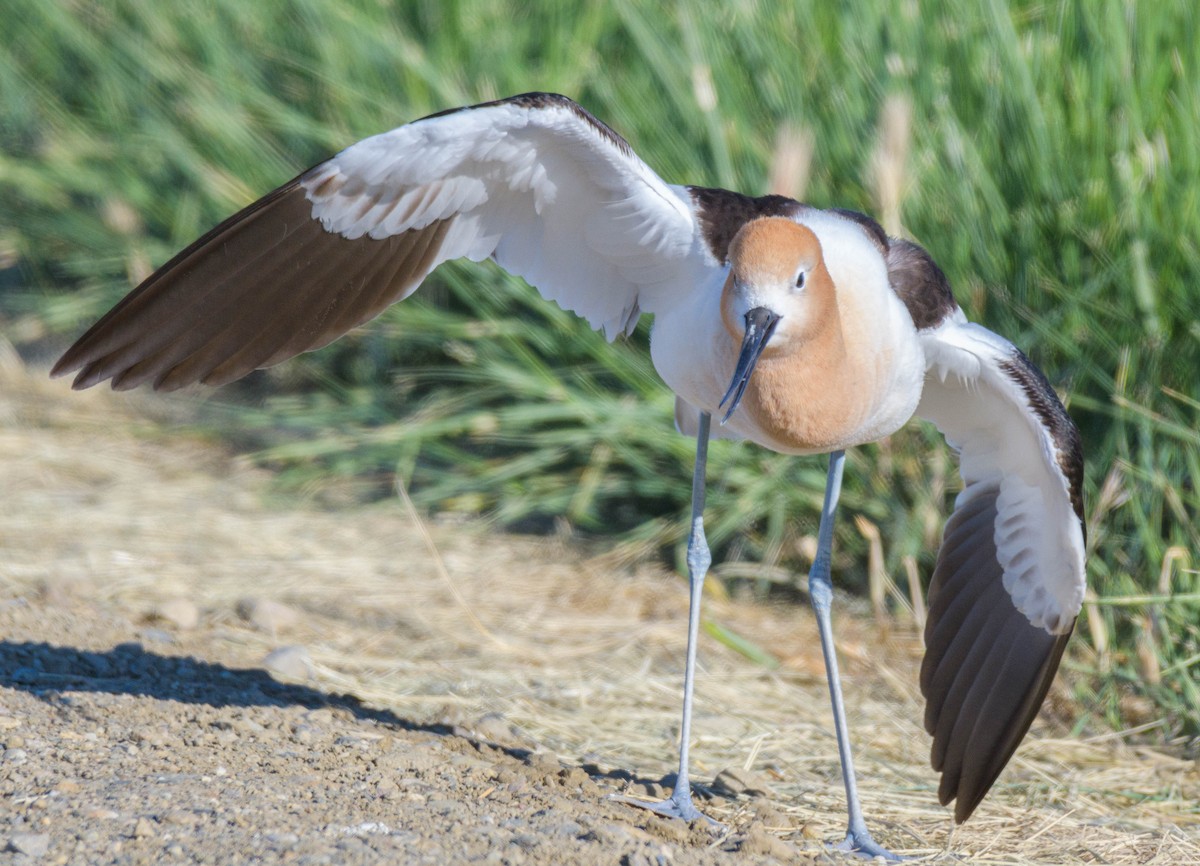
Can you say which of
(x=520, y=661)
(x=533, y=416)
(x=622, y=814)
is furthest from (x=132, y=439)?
(x=622, y=814)

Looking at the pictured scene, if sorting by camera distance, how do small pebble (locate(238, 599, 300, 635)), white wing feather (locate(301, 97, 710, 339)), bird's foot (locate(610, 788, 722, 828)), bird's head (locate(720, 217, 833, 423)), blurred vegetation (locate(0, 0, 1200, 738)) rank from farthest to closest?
1. small pebble (locate(238, 599, 300, 635))
2. blurred vegetation (locate(0, 0, 1200, 738))
3. bird's foot (locate(610, 788, 722, 828))
4. white wing feather (locate(301, 97, 710, 339))
5. bird's head (locate(720, 217, 833, 423))

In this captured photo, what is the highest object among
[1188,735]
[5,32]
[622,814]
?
[5,32]

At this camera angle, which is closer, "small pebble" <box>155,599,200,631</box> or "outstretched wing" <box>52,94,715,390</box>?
"outstretched wing" <box>52,94,715,390</box>

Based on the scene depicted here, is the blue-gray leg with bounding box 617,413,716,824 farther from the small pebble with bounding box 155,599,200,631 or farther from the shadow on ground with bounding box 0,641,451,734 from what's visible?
the small pebble with bounding box 155,599,200,631

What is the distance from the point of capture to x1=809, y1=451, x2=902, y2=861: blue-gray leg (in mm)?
3527

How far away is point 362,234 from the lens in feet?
11.8

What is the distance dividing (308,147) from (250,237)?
10.3 ft

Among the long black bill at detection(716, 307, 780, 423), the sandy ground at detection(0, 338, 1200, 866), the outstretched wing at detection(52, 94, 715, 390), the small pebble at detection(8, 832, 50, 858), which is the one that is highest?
the outstretched wing at detection(52, 94, 715, 390)

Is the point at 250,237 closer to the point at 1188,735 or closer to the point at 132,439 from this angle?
the point at 1188,735

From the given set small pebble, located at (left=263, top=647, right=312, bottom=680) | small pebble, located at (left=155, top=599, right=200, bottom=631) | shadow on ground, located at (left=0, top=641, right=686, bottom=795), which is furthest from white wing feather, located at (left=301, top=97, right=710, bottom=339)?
small pebble, located at (left=155, top=599, right=200, bottom=631)

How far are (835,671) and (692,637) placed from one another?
0.38 meters

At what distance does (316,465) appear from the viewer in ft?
20.9

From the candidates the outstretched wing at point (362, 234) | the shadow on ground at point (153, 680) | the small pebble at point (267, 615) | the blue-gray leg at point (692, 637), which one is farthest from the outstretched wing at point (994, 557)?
the small pebble at point (267, 615)

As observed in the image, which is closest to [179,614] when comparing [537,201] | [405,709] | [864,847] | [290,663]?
[290,663]
